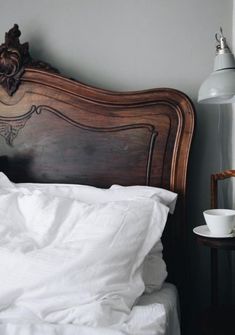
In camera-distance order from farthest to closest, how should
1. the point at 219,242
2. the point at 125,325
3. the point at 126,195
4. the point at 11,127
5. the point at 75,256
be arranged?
1. the point at 11,127
2. the point at 126,195
3. the point at 219,242
4. the point at 75,256
5. the point at 125,325

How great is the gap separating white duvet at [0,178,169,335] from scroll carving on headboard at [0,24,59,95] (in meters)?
0.80

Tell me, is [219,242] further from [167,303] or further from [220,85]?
[220,85]

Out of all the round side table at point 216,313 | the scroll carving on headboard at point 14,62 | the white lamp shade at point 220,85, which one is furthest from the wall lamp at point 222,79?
the scroll carving on headboard at point 14,62

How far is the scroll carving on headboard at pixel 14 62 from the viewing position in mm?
1707

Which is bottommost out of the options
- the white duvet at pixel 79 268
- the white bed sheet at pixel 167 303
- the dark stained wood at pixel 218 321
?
the dark stained wood at pixel 218 321

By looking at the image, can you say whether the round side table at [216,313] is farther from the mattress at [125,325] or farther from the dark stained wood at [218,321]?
the mattress at [125,325]

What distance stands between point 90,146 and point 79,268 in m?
0.73

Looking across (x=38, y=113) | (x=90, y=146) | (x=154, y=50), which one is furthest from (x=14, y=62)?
(x=154, y=50)

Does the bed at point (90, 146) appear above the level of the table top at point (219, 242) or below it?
above

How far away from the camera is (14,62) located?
1.71 meters

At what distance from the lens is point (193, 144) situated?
1.60m

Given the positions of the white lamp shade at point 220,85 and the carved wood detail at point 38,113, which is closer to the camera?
the white lamp shade at point 220,85

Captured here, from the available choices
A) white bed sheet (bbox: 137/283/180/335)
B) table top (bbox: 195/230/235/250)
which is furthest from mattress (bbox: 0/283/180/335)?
table top (bbox: 195/230/235/250)

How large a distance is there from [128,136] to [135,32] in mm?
571
